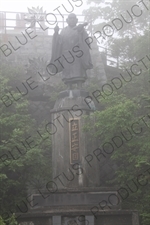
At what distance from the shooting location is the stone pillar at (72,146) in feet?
31.4

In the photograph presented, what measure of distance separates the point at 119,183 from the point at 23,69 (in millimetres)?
6062

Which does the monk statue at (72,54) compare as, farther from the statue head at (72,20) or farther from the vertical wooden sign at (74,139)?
the vertical wooden sign at (74,139)

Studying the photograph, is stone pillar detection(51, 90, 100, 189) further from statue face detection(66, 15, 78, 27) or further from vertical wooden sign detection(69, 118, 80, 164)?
statue face detection(66, 15, 78, 27)

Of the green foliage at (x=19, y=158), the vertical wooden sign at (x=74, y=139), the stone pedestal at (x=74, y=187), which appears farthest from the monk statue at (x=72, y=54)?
the green foliage at (x=19, y=158)

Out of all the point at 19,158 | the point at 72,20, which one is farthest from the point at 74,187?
the point at 72,20

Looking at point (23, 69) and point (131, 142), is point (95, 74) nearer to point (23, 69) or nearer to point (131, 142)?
point (23, 69)

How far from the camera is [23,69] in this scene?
14.8m

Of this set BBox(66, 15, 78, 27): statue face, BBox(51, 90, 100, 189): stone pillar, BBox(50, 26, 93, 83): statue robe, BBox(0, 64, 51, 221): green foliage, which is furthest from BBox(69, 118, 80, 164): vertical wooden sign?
BBox(66, 15, 78, 27): statue face

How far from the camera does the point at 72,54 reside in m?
10.5

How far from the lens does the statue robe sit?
10.4 meters

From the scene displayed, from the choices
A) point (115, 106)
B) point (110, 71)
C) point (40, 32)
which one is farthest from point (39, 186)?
point (40, 32)

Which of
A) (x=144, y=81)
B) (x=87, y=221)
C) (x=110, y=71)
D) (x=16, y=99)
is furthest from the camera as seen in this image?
(x=110, y=71)

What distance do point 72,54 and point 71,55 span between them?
0.13 ft

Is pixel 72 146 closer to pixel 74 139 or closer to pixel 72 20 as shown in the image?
pixel 74 139
